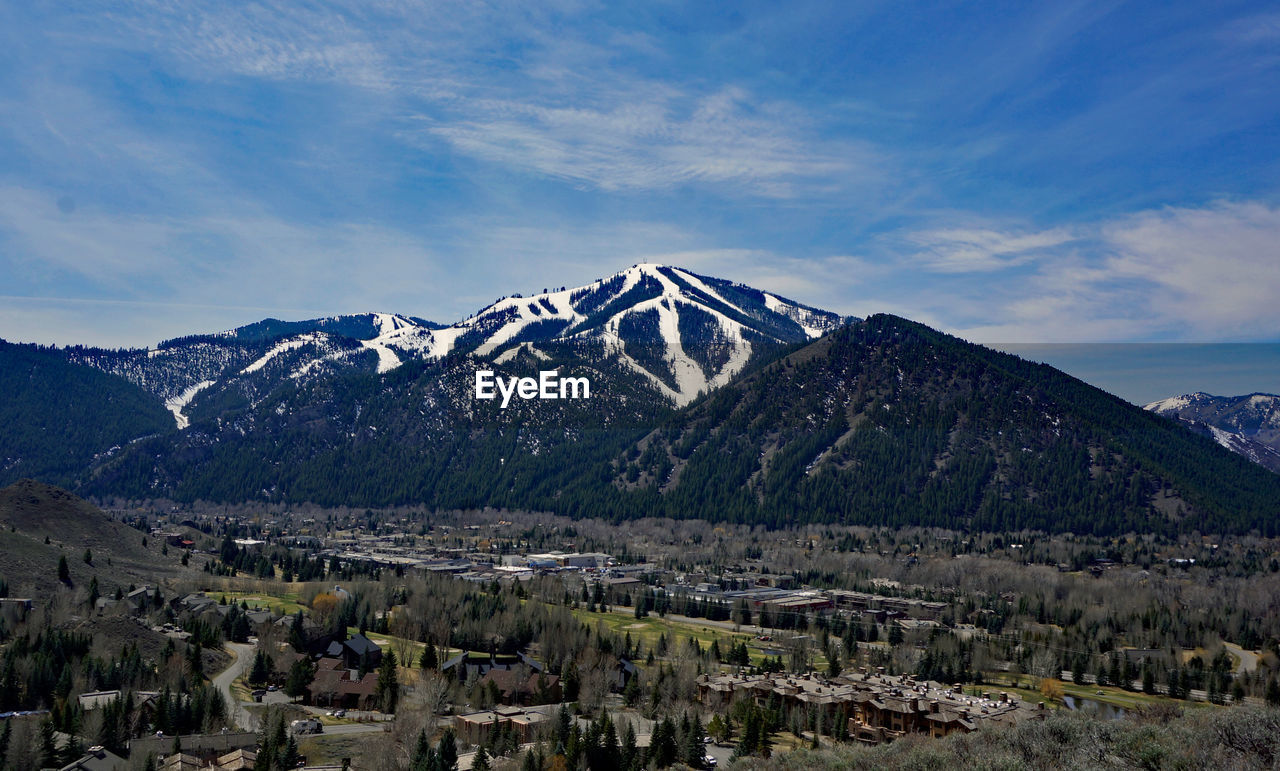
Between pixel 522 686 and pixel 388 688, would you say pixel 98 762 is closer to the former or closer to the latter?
pixel 388 688

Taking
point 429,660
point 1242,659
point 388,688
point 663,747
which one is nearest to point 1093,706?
point 1242,659

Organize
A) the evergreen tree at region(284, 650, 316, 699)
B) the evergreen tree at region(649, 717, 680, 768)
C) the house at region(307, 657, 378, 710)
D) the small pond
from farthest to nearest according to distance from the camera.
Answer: the small pond < the evergreen tree at region(284, 650, 316, 699) < the house at region(307, 657, 378, 710) < the evergreen tree at region(649, 717, 680, 768)

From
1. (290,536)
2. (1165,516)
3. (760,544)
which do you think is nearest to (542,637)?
(760,544)

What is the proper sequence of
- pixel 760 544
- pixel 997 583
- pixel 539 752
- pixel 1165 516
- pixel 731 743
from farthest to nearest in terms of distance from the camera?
pixel 1165 516 < pixel 760 544 < pixel 997 583 < pixel 731 743 < pixel 539 752

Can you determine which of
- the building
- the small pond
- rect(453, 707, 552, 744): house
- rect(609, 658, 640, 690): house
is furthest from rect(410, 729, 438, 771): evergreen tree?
the small pond

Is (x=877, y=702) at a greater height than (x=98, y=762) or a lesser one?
greater

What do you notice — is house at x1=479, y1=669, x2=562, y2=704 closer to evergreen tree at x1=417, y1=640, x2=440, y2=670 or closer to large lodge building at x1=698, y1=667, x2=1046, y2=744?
evergreen tree at x1=417, y1=640, x2=440, y2=670

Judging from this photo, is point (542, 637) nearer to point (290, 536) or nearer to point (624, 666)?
point (624, 666)
